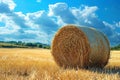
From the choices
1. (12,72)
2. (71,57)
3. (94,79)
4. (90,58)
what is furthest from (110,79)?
(71,57)

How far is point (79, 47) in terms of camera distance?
11961mm

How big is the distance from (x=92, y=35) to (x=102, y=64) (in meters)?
1.44

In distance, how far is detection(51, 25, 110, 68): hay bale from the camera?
11.5 meters

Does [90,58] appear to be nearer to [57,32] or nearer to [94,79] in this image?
[57,32]

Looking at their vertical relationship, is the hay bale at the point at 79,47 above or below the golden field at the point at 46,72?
above

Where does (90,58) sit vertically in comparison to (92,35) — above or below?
below

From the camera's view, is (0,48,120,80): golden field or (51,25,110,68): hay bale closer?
(0,48,120,80): golden field

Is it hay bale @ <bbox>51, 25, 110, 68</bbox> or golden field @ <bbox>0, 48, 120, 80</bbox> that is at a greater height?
hay bale @ <bbox>51, 25, 110, 68</bbox>

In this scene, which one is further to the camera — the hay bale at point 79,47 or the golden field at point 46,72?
the hay bale at point 79,47

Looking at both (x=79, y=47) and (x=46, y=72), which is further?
(x=79, y=47)

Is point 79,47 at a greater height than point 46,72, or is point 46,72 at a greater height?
point 79,47

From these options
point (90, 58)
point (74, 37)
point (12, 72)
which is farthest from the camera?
point (74, 37)

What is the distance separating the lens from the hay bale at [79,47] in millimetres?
11516

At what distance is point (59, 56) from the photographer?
503 inches
